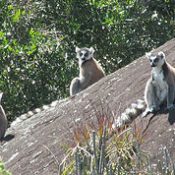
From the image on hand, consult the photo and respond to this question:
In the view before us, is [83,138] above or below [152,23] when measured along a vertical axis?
above

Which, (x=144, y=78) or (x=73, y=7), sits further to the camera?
(x=73, y=7)

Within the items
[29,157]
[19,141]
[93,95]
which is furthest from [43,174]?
[93,95]

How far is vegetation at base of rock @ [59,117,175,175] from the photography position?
7512 millimetres

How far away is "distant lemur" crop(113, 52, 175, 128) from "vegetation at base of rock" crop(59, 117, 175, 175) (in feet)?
10.4

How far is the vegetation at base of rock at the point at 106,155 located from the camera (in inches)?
296

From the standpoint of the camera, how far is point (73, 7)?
777 inches

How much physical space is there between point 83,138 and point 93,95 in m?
6.12

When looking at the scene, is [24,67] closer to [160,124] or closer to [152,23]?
[152,23]

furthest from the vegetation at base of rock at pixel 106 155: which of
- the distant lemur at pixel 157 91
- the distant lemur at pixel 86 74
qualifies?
the distant lemur at pixel 86 74

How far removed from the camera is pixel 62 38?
1948 centimetres

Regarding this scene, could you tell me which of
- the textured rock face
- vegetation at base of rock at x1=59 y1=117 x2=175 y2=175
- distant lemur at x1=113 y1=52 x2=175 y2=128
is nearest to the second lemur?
distant lemur at x1=113 y1=52 x2=175 y2=128

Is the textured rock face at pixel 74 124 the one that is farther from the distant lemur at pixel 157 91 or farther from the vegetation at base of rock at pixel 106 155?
the vegetation at base of rock at pixel 106 155

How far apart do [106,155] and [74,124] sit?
164 inches

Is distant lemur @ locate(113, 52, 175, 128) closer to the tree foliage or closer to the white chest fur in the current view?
the white chest fur
